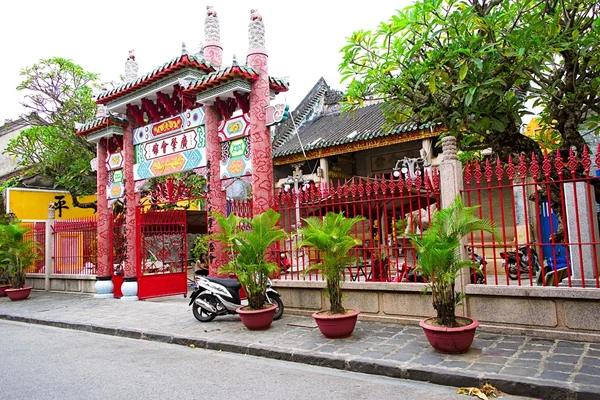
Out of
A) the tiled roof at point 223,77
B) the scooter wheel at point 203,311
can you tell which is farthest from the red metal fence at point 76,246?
the scooter wheel at point 203,311

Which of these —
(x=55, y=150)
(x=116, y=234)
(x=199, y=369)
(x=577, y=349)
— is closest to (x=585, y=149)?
(x=577, y=349)

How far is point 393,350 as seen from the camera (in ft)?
18.3

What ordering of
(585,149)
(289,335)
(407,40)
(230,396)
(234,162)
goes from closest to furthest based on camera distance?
(230,396), (585,149), (407,40), (289,335), (234,162)

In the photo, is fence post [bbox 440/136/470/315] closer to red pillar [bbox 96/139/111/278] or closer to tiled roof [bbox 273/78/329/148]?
red pillar [bbox 96/139/111/278]

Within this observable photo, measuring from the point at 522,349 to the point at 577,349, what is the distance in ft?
1.87

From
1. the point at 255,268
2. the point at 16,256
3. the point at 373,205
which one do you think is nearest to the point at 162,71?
the point at 255,268

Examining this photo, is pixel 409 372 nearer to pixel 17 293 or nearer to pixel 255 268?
pixel 255 268

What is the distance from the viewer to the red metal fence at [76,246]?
13.4 meters

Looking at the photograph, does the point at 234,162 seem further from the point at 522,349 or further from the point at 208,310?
the point at 522,349

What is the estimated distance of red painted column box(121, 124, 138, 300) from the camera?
11461mm

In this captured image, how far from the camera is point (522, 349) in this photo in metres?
5.31

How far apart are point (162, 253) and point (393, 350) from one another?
25.6 feet

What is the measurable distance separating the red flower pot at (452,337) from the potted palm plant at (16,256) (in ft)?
39.6

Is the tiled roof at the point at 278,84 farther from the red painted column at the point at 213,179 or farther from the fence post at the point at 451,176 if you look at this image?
the fence post at the point at 451,176
